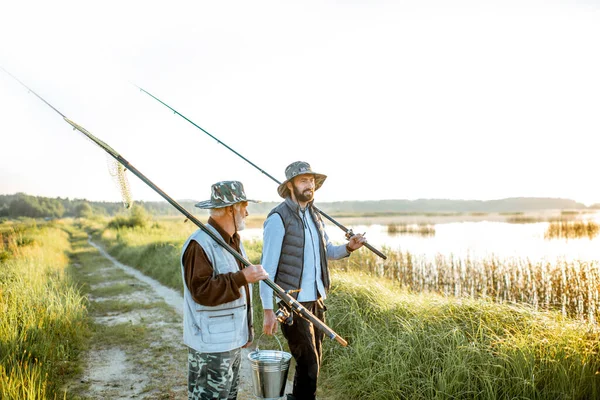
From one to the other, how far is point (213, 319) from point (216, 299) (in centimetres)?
24

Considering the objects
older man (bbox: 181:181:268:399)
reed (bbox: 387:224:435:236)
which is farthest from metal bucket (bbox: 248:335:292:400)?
reed (bbox: 387:224:435:236)

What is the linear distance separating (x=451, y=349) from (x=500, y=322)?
0.97 m

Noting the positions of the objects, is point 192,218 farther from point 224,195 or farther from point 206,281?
point 206,281

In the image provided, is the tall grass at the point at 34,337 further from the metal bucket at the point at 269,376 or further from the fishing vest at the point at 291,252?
the fishing vest at the point at 291,252

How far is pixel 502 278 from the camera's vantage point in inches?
432

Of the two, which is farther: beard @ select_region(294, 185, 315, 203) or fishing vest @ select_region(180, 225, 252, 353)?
beard @ select_region(294, 185, 315, 203)

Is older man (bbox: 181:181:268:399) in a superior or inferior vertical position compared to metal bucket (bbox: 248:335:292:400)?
superior

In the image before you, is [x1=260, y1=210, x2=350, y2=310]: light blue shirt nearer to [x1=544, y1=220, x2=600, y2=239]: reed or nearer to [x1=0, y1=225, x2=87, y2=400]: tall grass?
[x1=0, y1=225, x2=87, y2=400]: tall grass

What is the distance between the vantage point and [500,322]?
5.00 meters

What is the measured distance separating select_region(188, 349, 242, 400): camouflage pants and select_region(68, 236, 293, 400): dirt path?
2.21m

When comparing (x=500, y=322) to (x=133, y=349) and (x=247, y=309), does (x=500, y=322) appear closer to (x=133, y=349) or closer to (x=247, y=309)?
(x=247, y=309)

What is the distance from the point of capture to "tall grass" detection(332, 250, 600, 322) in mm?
9219

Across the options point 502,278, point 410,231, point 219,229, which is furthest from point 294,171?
point 410,231

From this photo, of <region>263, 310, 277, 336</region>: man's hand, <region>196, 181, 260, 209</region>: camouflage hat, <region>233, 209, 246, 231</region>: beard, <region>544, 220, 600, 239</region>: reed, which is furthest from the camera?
<region>544, 220, 600, 239</region>: reed
